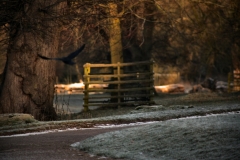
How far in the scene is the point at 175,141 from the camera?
11188mm

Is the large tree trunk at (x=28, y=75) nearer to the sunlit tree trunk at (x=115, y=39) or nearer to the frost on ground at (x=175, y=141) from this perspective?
the sunlit tree trunk at (x=115, y=39)

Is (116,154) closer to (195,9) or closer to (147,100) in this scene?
(147,100)

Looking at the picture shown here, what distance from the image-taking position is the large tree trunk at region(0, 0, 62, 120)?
19.5 metres

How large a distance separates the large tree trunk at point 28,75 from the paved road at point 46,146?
5281 millimetres

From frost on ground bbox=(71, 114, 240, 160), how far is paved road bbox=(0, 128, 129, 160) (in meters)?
0.40

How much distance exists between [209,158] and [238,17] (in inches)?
809

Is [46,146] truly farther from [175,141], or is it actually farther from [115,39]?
[115,39]

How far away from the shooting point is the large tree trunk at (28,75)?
63.8ft

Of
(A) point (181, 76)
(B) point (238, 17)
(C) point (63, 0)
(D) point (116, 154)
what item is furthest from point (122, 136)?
(A) point (181, 76)

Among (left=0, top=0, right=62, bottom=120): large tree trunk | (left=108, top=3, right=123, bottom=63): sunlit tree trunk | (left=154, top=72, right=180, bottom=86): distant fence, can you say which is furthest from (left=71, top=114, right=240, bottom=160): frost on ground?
(left=154, top=72, right=180, bottom=86): distant fence

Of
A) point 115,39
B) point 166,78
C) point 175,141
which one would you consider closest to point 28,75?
point 115,39

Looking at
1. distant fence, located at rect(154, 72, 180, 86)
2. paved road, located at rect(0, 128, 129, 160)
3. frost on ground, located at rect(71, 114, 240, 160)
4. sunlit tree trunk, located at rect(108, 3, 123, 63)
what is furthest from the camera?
distant fence, located at rect(154, 72, 180, 86)

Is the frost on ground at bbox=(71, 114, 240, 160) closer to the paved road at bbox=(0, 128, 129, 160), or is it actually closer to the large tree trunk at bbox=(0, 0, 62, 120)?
the paved road at bbox=(0, 128, 129, 160)

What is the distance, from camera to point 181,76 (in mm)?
57250
